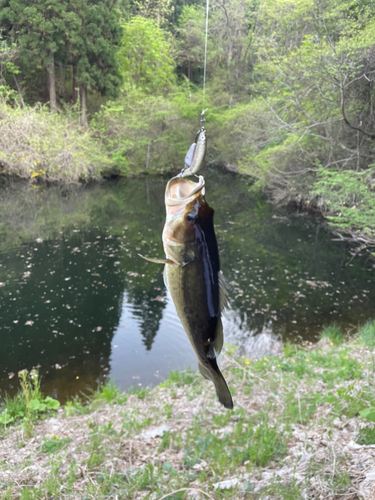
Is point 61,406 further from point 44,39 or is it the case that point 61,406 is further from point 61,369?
point 44,39

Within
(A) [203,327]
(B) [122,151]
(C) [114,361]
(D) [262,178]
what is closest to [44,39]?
(B) [122,151]

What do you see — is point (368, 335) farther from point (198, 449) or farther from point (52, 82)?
point (52, 82)

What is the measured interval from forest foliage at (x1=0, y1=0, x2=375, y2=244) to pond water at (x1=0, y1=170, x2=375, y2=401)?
2755 mm

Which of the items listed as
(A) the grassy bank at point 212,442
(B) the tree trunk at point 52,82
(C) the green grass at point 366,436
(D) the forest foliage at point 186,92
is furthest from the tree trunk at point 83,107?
(C) the green grass at point 366,436

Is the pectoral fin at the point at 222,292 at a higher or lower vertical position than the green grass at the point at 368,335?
higher

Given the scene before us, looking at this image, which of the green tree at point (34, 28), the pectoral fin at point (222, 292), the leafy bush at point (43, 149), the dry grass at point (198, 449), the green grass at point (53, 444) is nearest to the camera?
the pectoral fin at point (222, 292)

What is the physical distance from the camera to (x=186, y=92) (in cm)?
Answer: 2569

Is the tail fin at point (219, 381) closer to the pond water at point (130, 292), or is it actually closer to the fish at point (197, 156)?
the fish at point (197, 156)

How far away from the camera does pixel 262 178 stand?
19234 mm

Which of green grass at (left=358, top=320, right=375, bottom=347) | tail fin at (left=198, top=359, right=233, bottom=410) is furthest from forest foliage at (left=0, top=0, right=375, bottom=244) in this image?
tail fin at (left=198, top=359, right=233, bottom=410)

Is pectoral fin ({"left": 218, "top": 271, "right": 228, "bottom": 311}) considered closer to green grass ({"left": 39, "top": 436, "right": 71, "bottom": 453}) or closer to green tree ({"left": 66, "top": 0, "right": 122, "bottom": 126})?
green grass ({"left": 39, "top": 436, "right": 71, "bottom": 453})

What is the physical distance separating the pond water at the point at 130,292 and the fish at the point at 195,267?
5.88 meters

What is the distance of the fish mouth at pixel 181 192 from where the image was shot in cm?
96

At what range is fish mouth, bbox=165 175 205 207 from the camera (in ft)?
3.14
